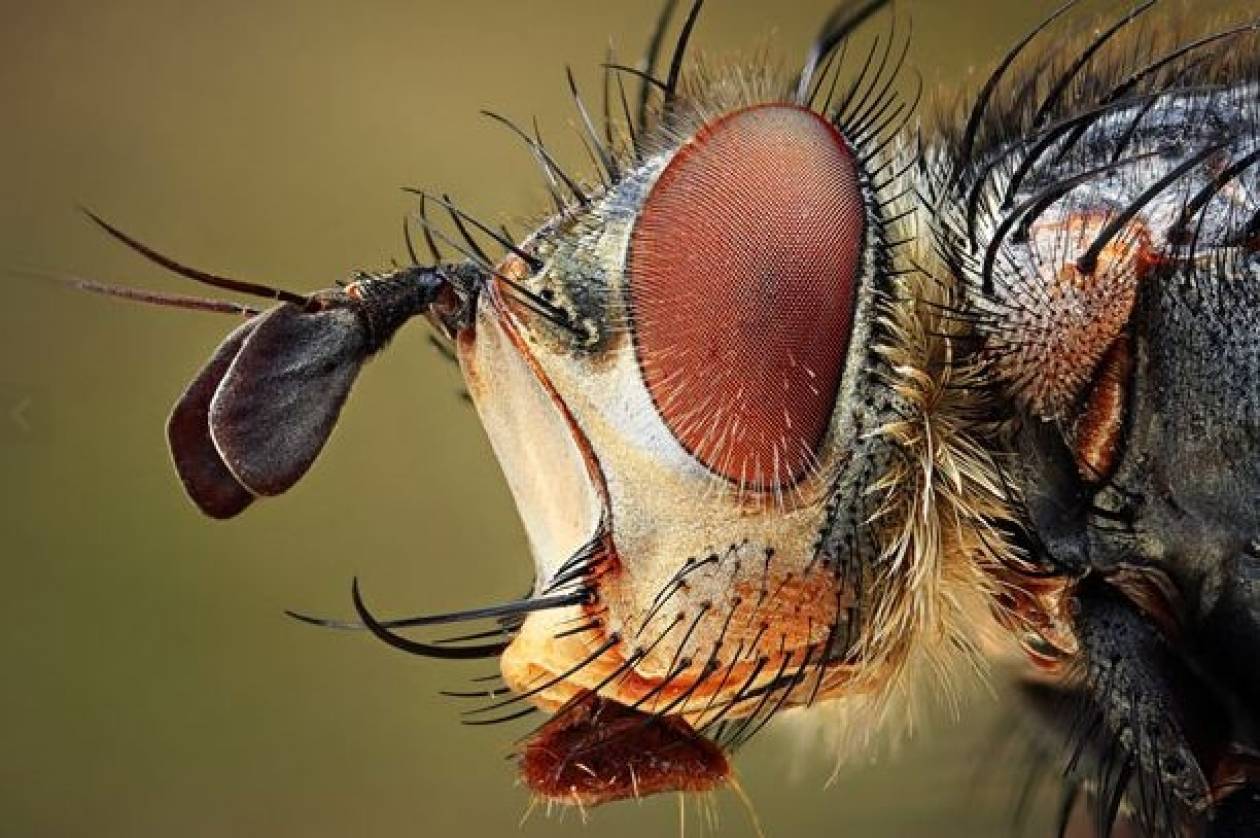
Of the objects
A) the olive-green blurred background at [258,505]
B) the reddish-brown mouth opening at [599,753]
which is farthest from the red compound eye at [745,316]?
the olive-green blurred background at [258,505]

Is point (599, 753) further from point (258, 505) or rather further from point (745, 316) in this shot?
point (258, 505)

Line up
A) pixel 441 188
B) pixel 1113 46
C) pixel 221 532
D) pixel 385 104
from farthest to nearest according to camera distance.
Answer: pixel 385 104 < pixel 441 188 < pixel 221 532 < pixel 1113 46

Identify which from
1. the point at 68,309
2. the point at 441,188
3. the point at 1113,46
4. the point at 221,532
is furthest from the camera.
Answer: the point at 441,188

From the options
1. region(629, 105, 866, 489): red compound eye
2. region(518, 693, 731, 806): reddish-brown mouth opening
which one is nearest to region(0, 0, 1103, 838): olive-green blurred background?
region(518, 693, 731, 806): reddish-brown mouth opening

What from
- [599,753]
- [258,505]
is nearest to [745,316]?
[599,753]

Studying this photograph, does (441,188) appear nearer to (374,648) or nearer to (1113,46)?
(374,648)

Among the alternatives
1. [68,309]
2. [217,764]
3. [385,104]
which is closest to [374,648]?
[217,764]

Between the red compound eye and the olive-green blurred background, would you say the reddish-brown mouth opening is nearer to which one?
the red compound eye
